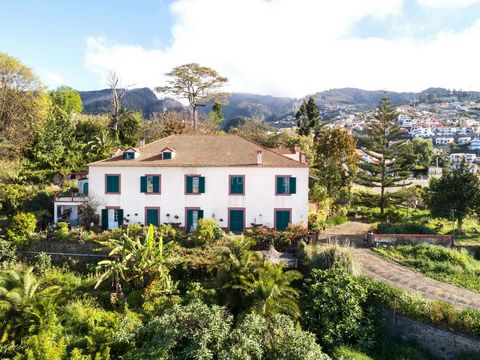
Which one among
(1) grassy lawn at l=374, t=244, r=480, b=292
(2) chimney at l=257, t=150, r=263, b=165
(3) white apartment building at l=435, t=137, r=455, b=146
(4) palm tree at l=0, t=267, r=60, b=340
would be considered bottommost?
(4) palm tree at l=0, t=267, r=60, b=340

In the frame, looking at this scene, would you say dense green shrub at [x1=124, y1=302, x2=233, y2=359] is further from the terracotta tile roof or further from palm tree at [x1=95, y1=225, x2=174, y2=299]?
the terracotta tile roof

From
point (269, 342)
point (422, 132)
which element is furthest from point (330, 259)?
point (422, 132)

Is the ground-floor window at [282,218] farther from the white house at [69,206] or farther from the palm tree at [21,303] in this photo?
the palm tree at [21,303]

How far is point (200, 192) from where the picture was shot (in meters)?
22.4

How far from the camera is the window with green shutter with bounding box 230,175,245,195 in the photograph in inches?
882

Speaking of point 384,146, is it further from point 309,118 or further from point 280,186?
point 309,118

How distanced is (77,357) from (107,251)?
27.1 ft

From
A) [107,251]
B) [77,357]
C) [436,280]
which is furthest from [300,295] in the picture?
[107,251]

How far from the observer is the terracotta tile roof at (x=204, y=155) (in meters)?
22.5

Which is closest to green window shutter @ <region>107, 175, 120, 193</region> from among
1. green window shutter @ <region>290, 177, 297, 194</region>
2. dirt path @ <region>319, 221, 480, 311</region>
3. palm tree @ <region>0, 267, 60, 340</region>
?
palm tree @ <region>0, 267, 60, 340</region>

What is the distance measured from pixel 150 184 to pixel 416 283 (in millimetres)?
15151

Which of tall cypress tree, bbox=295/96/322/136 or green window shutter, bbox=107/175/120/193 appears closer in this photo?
green window shutter, bbox=107/175/120/193

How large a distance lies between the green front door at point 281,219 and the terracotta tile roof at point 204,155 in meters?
2.85

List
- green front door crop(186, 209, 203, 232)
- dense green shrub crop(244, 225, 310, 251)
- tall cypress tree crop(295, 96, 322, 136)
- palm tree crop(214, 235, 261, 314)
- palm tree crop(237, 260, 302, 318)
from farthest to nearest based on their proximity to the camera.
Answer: tall cypress tree crop(295, 96, 322, 136) → green front door crop(186, 209, 203, 232) → dense green shrub crop(244, 225, 310, 251) → palm tree crop(214, 235, 261, 314) → palm tree crop(237, 260, 302, 318)
